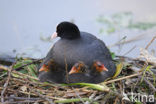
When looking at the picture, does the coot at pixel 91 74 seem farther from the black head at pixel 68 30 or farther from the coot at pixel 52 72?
the black head at pixel 68 30

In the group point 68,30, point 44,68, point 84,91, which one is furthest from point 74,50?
point 84,91

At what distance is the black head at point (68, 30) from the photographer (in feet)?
8.00

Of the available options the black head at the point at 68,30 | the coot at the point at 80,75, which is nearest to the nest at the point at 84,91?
the coot at the point at 80,75

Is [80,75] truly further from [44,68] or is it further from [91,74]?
[44,68]

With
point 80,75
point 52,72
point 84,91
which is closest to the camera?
point 84,91

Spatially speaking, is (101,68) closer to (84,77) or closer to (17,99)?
(84,77)

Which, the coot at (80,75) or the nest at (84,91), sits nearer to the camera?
the nest at (84,91)

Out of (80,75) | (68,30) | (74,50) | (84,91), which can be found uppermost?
(68,30)

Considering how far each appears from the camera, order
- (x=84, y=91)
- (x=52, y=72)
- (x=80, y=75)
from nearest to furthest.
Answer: (x=84, y=91)
(x=80, y=75)
(x=52, y=72)

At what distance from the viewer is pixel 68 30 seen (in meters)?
2.47

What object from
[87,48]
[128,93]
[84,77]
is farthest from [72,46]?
[128,93]

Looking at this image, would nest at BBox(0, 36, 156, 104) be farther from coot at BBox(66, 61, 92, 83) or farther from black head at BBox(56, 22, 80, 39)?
black head at BBox(56, 22, 80, 39)

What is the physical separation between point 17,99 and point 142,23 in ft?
8.52

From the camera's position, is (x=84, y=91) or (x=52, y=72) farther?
(x=52, y=72)
